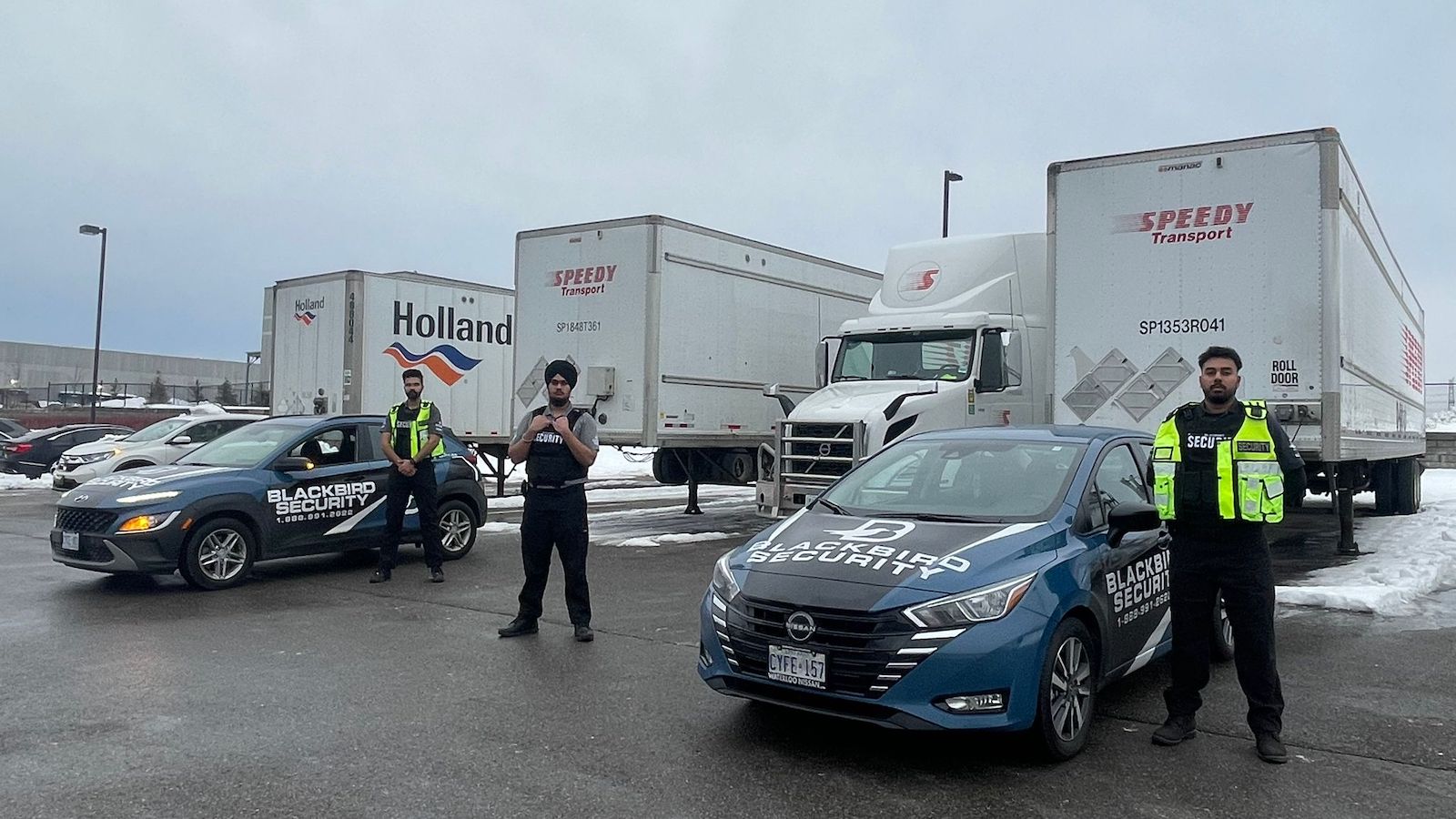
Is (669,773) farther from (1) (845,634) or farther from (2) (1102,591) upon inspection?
(2) (1102,591)

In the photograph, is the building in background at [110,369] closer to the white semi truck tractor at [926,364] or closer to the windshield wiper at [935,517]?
the white semi truck tractor at [926,364]

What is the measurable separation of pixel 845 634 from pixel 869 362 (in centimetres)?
889

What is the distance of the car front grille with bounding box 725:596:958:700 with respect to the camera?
446 centimetres

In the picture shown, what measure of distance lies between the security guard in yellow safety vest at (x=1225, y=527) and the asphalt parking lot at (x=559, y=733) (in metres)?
0.26

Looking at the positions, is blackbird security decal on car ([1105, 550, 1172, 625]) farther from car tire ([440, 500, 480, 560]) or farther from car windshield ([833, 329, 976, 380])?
car tire ([440, 500, 480, 560])

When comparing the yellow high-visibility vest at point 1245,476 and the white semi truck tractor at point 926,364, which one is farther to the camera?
the white semi truck tractor at point 926,364

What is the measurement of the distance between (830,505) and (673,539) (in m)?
7.50

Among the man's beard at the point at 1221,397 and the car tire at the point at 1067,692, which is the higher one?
the man's beard at the point at 1221,397

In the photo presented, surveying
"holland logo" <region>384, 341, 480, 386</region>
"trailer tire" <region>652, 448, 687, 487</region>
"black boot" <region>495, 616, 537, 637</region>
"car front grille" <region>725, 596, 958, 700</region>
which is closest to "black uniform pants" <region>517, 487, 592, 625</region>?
"black boot" <region>495, 616, 537, 637</region>

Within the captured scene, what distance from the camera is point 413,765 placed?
183 inches

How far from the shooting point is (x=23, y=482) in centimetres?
2352

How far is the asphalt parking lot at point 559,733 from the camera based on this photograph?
427 cm

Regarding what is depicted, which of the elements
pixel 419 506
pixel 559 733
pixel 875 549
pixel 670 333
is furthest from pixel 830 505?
pixel 670 333

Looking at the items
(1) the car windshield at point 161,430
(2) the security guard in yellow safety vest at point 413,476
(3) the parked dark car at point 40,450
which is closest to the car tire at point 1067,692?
(2) the security guard in yellow safety vest at point 413,476
